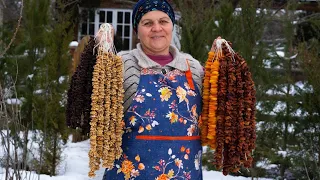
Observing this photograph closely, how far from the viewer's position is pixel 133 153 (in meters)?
2.29

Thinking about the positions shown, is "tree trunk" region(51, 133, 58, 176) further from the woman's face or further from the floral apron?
the woman's face

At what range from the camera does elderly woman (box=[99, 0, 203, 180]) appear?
228 centimetres

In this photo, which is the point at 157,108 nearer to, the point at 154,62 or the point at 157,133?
the point at 157,133

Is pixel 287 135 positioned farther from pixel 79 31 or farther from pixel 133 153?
pixel 79 31

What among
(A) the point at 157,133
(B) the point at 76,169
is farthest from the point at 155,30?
(B) the point at 76,169

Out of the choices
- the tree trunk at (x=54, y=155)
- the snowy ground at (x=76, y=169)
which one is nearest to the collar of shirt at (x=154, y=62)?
the snowy ground at (x=76, y=169)

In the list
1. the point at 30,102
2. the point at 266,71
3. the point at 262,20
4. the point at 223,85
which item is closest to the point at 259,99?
the point at 266,71

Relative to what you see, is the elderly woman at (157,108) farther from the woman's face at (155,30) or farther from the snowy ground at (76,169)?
the snowy ground at (76,169)

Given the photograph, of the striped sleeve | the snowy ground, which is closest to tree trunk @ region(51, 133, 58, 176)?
the snowy ground

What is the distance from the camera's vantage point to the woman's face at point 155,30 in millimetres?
2348

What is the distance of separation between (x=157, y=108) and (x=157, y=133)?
115mm

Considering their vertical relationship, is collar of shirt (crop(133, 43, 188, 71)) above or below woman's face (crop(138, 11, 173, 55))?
below

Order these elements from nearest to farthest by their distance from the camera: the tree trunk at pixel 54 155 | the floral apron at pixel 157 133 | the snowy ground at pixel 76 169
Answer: the floral apron at pixel 157 133, the snowy ground at pixel 76 169, the tree trunk at pixel 54 155

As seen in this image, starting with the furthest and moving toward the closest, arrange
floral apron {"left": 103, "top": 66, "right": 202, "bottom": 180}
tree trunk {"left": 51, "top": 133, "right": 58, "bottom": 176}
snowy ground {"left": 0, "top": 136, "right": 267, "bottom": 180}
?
tree trunk {"left": 51, "top": 133, "right": 58, "bottom": 176} → snowy ground {"left": 0, "top": 136, "right": 267, "bottom": 180} → floral apron {"left": 103, "top": 66, "right": 202, "bottom": 180}
